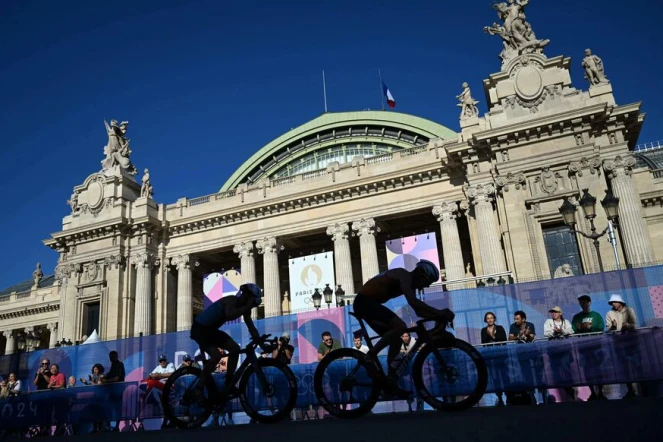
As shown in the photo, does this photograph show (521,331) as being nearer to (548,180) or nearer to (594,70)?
(548,180)

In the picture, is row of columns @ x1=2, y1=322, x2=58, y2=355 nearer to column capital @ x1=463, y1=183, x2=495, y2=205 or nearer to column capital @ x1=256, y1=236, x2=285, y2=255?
column capital @ x1=256, y1=236, x2=285, y2=255

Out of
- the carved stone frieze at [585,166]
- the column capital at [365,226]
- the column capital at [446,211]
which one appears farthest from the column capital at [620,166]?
the column capital at [365,226]

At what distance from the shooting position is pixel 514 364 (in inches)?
327

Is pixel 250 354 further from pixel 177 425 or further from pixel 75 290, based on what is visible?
pixel 75 290

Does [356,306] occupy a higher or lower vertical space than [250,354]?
higher

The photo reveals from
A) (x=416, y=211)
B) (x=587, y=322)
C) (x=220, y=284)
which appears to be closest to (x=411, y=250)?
(x=416, y=211)

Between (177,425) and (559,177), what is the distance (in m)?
21.9

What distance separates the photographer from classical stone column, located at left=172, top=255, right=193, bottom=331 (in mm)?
32750

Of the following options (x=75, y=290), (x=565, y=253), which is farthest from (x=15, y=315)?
(x=565, y=253)

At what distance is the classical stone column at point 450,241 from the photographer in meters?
27.8

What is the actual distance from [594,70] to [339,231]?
1533 centimetres

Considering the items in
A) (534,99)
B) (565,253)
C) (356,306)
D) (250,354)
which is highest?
(534,99)

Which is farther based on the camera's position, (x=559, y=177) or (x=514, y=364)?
(x=559, y=177)

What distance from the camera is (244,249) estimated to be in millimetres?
32750
